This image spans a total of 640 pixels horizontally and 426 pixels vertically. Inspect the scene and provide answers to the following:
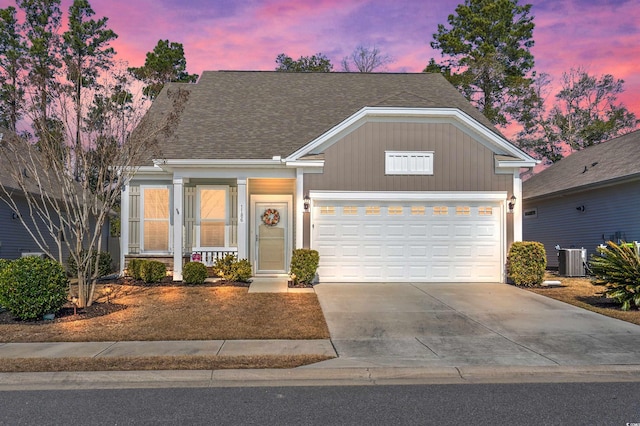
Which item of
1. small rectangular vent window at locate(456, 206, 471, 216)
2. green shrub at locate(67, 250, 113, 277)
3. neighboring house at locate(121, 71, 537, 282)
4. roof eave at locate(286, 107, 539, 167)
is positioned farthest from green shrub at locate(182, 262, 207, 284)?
small rectangular vent window at locate(456, 206, 471, 216)

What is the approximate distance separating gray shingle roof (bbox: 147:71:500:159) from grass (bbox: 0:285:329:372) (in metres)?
4.79

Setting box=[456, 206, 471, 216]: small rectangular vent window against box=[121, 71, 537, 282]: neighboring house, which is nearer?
box=[121, 71, 537, 282]: neighboring house

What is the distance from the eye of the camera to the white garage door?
13898mm

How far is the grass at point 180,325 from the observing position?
6.55 metres

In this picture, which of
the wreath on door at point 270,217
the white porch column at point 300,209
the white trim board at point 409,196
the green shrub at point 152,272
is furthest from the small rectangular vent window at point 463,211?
the green shrub at point 152,272

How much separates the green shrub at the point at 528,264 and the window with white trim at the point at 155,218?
10.2 metres

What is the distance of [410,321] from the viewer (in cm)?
936

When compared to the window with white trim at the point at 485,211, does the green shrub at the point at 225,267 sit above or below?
below

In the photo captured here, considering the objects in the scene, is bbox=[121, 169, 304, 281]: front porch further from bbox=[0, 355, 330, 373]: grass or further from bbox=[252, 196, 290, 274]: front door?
bbox=[0, 355, 330, 373]: grass

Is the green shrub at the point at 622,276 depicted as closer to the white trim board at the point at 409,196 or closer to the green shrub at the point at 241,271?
the white trim board at the point at 409,196

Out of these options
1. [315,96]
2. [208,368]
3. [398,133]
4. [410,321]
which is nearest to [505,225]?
[398,133]

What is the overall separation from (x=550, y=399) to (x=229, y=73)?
57.8ft

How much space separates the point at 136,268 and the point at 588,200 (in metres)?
16.1

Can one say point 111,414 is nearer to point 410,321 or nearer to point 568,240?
point 410,321
